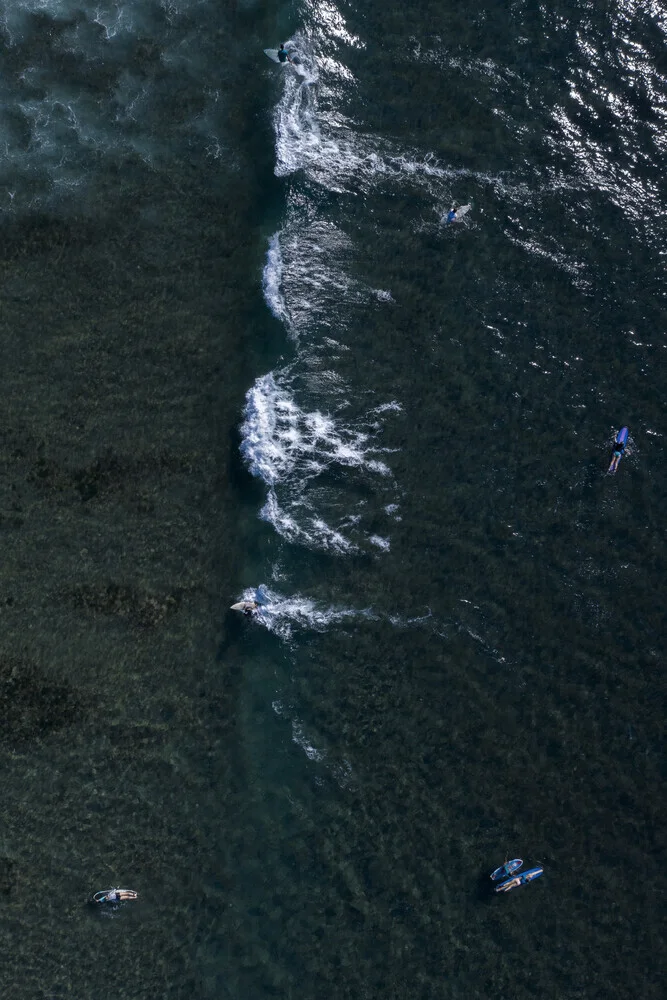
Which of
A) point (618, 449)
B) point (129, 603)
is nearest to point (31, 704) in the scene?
point (129, 603)

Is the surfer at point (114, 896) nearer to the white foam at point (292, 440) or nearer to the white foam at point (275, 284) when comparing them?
the white foam at point (292, 440)

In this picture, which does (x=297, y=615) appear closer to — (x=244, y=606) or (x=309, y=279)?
(x=244, y=606)

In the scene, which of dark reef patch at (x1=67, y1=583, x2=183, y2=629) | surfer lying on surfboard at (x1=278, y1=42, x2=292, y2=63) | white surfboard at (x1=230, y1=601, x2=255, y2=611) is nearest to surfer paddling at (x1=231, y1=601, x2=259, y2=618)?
white surfboard at (x1=230, y1=601, x2=255, y2=611)

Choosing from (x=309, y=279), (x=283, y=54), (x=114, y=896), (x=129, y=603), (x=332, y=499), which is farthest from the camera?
(x=283, y=54)

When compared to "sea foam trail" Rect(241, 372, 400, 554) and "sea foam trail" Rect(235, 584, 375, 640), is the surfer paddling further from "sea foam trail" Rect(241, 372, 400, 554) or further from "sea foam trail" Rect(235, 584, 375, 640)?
"sea foam trail" Rect(241, 372, 400, 554)

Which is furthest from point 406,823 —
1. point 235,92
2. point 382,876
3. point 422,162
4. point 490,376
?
point 235,92

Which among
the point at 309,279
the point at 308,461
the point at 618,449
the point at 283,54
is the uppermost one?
the point at 283,54

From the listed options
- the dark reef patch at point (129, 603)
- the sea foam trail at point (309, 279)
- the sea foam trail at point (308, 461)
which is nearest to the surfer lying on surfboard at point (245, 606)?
the dark reef patch at point (129, 603)

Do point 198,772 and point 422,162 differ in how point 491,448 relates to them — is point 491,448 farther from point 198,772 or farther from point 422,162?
point 198,772
